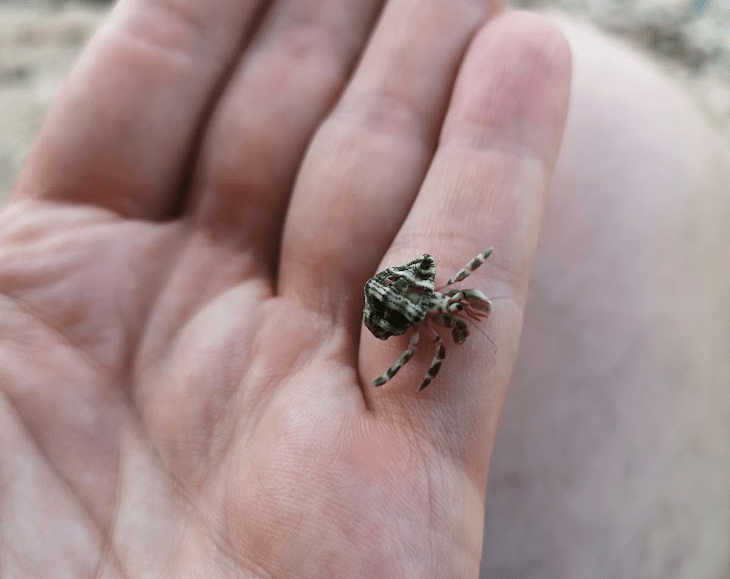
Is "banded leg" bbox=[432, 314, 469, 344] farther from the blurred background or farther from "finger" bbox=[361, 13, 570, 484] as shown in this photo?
the blurred background

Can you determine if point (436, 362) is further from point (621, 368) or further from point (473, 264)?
point (621, 368)

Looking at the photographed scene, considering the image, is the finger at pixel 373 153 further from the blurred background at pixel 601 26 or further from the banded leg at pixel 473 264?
the blurred background at pixel 601 26

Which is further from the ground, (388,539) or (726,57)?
(726,57)

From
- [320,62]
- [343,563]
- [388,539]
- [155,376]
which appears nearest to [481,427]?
[388,539]

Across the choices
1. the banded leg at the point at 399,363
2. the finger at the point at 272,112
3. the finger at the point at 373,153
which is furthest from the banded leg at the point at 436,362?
the finger at the point at 272,112

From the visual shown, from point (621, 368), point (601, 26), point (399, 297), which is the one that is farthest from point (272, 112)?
point (601, 26)

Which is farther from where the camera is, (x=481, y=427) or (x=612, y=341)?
(x=612, y=341)

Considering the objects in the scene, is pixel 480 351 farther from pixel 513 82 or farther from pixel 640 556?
pixel 640 556

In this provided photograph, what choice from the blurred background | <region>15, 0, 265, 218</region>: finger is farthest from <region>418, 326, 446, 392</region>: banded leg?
the blurred background

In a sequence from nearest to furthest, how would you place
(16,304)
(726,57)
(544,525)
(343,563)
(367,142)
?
(343,563), (16,304), (367,142), (544,525), (726,57)
